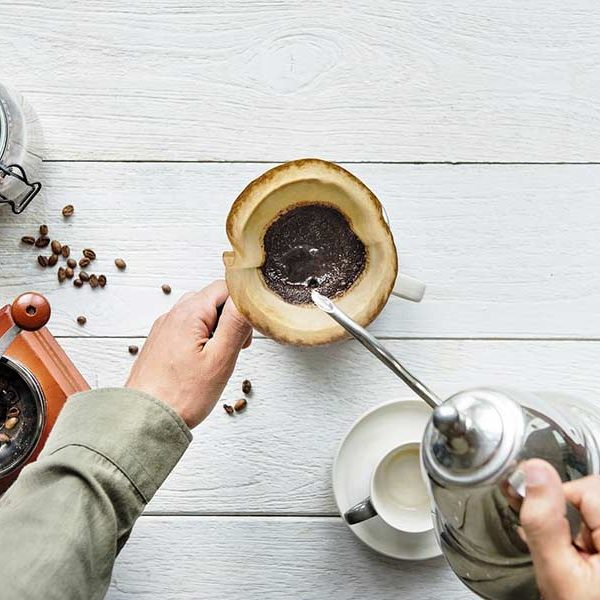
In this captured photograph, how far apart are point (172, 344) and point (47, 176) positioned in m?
0.28

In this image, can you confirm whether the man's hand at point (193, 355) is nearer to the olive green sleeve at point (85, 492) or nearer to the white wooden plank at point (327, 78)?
the olive green sleeve at point (85, 492)

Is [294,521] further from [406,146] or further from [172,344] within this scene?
[406,146]

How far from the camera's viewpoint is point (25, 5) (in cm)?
97

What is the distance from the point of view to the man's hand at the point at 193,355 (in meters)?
0.79

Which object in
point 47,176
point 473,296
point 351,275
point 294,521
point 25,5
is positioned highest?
point 25,5

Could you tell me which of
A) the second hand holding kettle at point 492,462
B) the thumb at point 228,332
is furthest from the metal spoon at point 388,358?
the thumb at point 228,332

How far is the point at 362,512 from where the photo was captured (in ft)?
2.87

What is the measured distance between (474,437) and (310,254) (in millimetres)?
369

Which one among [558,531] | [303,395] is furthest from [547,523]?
[303,395]

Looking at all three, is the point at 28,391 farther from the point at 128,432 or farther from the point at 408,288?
the point at 408,288

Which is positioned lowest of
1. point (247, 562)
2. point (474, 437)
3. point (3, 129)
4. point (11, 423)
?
point (247, 562)

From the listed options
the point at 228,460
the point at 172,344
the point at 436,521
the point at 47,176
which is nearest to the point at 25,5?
the point at 47,176

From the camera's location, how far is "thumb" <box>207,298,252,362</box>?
2.67 feet

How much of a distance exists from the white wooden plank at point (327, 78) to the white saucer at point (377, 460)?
0.27 meters
